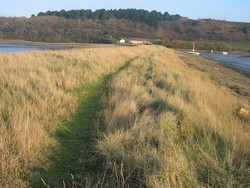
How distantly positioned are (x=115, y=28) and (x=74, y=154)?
140435mm

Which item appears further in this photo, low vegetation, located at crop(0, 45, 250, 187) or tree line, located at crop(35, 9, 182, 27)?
tree line, located at crop(35, 9, 182, 27)

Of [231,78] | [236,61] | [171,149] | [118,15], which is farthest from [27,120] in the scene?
[118,15]

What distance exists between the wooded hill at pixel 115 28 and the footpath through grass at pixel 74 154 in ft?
329

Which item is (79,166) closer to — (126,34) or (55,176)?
(55,176)

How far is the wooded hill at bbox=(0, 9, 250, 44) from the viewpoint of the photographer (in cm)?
10884

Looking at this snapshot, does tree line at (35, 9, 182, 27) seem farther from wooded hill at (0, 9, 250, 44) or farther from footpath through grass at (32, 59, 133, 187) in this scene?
footpath through grass at (32, 59, 133, 187)

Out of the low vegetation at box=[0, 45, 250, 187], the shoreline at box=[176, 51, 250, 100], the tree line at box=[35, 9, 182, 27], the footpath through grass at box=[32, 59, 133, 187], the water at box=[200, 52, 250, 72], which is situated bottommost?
the water at box=[200, 52, 250, 72]

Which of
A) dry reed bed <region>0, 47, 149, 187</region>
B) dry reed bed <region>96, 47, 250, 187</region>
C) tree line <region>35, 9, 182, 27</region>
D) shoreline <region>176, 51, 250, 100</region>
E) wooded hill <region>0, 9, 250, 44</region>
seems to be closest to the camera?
dry reed bed <region>96, 47, 250, 187</region>

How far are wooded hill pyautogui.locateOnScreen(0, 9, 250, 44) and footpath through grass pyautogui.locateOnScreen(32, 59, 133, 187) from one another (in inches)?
3947

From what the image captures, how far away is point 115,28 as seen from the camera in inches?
5576

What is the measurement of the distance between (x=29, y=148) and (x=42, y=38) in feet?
343

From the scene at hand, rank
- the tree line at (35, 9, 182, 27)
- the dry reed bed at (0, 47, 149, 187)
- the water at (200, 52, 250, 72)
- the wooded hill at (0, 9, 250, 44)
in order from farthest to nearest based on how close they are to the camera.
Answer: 1. the tree line at (35, 9, 182, 27)
2. the wooded hill at (0, 9, 250, 44)
3. the water at (200, 52, 250, 72)
4. the dry reed bed at (0, 47, 149, 187)

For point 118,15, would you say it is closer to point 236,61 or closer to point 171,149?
point 236,61

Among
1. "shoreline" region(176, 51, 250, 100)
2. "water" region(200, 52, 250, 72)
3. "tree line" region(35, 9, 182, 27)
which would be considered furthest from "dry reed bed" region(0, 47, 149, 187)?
"tree line" region(35, 9, 182, 27)
